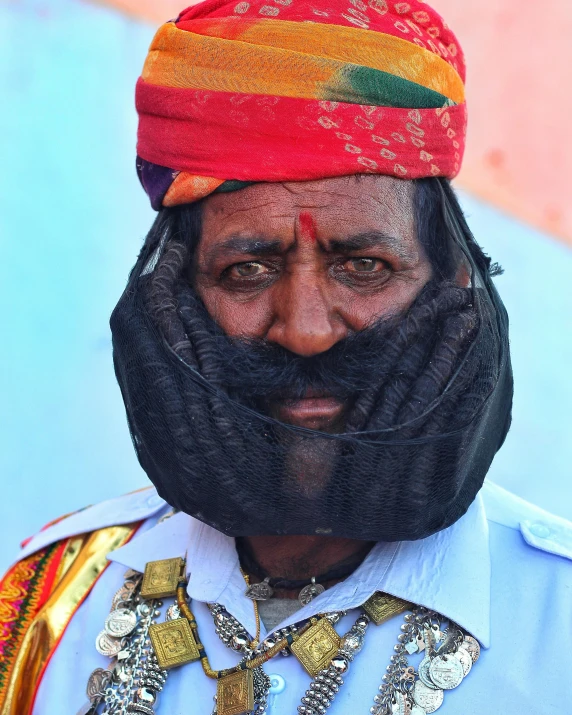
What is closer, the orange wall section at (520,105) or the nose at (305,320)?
the nose at (305,320)

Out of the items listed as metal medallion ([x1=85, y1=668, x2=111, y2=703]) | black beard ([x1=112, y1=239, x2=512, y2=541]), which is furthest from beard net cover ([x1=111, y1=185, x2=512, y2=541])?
metal medallion ([x1=85, y1=668, x2=111, y2=703])

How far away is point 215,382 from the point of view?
1.98m

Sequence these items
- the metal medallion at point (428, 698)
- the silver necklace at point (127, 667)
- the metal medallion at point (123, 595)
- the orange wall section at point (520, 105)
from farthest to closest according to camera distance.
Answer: the orange wall section at point (520, 105) < the metal medallion at point (123, 595) < the silver necklace at point (127, 667) < the metal medallion at point (428, 698)

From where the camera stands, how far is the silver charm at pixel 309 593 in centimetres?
204

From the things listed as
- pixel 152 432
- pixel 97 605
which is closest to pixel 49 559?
pixel 97 605

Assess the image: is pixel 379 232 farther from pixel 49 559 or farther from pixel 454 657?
pixel 49 559

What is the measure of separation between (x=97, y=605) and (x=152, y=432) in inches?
23.7

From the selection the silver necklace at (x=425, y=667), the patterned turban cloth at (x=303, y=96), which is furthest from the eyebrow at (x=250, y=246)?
the silver necklace at (x=425, y=667)

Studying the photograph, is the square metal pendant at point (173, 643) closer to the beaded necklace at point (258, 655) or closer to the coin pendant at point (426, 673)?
the beaded necklace at point (258, 655)

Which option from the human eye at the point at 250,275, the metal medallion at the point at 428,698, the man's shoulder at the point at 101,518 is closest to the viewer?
the metal medallion at the point at 428,698

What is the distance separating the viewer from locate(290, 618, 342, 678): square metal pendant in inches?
73.9

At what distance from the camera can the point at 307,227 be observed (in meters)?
2.00

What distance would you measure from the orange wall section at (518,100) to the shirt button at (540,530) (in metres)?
2.50

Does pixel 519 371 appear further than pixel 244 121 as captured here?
Yes
